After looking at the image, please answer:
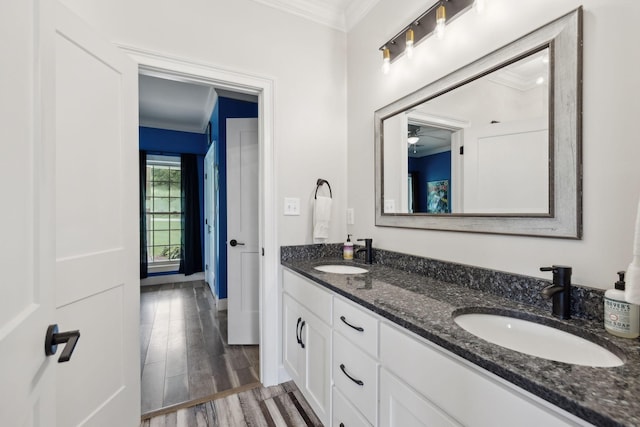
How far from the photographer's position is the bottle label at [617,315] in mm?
788

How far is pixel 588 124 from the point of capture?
0.96 m

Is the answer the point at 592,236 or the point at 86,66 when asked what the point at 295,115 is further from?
the point at 592,236

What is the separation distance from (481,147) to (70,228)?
1846 millimetres

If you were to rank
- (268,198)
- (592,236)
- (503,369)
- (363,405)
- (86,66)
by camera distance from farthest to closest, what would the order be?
(268,198) < (86,66) < (363,405) < (592,236) < (503,369)

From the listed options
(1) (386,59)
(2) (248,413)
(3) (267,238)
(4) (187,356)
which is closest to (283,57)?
(1) (386,59)

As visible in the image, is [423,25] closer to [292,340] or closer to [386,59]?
[386,59]

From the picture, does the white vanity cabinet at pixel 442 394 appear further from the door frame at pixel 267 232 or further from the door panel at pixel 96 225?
the door panel at pixel 96 225

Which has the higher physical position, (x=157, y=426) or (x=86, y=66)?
(x=86, y=66)

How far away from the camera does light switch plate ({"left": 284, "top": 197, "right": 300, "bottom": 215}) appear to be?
205 centimetres

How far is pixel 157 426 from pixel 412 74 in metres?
2.47

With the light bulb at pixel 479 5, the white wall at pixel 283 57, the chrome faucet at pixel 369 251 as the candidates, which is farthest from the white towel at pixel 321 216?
the light bulb at pixel 479 5

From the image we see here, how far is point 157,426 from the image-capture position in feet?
5.33

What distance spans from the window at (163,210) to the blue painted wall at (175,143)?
0.17 metres

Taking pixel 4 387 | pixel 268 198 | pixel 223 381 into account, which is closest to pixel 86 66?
pixel 268 198
